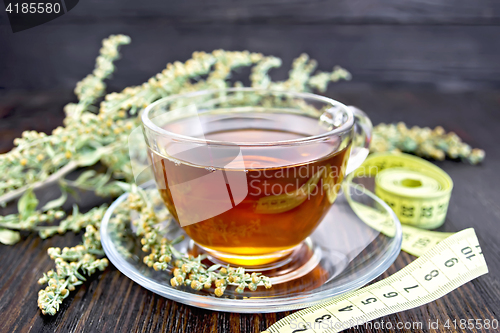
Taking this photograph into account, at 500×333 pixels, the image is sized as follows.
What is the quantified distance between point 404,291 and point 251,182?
36 centimetres

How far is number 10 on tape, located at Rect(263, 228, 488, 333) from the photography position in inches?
28.6

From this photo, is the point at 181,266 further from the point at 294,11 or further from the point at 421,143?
the point at 294,11

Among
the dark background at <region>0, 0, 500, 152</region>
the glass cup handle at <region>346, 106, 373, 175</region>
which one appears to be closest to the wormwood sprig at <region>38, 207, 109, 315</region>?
the glass cup handle at <region>346, 106, 373, 175</region>

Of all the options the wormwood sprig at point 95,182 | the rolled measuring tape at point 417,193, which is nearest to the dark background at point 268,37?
the wormwood sprig at point 95,182

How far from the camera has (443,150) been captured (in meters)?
1.64

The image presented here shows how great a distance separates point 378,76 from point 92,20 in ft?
6.21

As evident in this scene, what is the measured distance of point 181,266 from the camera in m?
0.80

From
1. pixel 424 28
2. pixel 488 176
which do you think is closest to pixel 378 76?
pixel 424 28

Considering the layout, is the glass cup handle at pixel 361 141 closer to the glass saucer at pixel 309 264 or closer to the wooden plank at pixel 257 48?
the glass saucer at pixel 309 264

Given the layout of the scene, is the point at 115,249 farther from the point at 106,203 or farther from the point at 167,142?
the point at 106,203

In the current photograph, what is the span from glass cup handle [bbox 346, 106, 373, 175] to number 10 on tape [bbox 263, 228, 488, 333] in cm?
25

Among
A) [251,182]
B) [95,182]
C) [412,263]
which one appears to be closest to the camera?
[251,182]

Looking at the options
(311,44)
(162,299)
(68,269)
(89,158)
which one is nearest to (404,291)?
(162,299)

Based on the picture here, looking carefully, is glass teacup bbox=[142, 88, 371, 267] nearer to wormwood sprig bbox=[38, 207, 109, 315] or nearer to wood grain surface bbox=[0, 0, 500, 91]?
wormwood sprig bbox=[38, 207, 109, 315]
